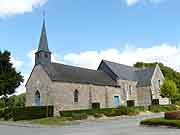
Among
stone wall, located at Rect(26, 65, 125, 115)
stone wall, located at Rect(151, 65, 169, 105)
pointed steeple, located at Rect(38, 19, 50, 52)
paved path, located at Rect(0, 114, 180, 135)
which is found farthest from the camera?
stone wall, located at Rect(151, 65, 169, 105)

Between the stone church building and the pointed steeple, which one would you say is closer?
the stone church building

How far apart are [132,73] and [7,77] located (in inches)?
902

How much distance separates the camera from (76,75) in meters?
37.5

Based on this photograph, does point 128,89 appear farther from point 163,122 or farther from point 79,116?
point 163,122

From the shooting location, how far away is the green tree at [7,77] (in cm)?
4528

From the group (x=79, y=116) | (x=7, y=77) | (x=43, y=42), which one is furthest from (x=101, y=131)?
(x=7, y=77)

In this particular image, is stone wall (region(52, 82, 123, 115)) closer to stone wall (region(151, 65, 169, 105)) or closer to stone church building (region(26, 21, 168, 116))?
stone church building (region(26, 21, 168, 116))

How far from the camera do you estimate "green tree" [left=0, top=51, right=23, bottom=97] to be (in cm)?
4528

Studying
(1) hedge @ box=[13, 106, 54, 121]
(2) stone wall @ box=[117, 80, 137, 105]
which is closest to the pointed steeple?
(1) hedge @ box=[13, 106, 54, 121]

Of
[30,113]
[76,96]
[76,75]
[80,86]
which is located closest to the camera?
[30,113]

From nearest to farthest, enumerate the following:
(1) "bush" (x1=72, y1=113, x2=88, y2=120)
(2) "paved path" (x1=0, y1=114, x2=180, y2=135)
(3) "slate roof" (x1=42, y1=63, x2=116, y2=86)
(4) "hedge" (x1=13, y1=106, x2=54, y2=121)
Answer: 1. (2) "paved path" (x1=0, y1=114, x2=180, y2=135)
2. (1) "bush" (x1=72, y1=113, x2=88, y2=120)
3. (4) "hedge" (x1=13, y1=106, x2=54, y2=121)
4. (3) "slate roof" (x1=42, y1=63, x2=116, y2=86)

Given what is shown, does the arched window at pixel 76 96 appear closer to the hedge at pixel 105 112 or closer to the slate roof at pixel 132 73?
the hedge at pixel 105 112

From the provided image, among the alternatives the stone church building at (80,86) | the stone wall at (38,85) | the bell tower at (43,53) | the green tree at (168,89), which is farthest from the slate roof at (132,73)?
the stone wall at (38,85)

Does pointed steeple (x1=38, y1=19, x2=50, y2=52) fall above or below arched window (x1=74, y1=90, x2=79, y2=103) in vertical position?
above
